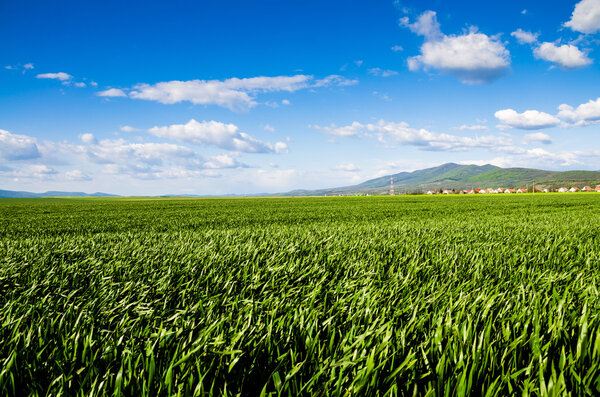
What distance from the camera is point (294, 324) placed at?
191 centimetres

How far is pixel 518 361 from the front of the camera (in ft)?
5.04

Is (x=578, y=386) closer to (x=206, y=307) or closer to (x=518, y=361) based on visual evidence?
(x=518, y=361)

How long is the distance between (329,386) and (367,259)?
9.13ft

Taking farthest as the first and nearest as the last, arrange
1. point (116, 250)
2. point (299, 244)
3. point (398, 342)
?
point (299, 244) → point (116, 250) → point (398, 342)

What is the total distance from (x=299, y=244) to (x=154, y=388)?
12.7 feet

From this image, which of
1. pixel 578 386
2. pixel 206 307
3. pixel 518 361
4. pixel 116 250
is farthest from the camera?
pixel 116 250

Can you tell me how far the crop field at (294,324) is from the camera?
135 centimetres

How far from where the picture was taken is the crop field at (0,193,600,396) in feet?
4.42

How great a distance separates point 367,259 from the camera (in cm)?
400

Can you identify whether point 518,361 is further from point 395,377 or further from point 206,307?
point 206,307

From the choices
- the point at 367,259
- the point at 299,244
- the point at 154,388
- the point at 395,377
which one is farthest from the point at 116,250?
the point at 395,377

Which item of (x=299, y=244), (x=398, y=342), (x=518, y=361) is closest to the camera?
(x=518, y=361)

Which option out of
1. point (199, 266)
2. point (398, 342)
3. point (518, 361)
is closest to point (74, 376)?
point (398, 342)

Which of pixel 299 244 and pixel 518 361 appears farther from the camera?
pixel 299 244
